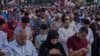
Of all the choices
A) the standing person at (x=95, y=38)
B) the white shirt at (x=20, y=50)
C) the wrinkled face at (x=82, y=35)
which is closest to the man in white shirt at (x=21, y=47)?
the white shirt at (x=20, y=50)

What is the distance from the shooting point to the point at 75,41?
8.63 meters

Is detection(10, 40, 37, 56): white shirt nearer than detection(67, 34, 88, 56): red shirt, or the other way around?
detection(10, 40, 37, 56): white shirt

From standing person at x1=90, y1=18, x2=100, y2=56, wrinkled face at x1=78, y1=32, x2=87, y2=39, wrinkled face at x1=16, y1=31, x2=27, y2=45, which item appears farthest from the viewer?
standing person at x1=90, y1=18, x2=100, y2=56

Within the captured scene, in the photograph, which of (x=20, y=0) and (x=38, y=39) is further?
(x=20, y=0)

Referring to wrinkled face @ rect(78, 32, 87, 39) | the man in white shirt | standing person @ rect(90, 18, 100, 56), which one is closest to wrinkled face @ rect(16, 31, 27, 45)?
the man in white shirt

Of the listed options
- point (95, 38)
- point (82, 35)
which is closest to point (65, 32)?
point (95, 38)

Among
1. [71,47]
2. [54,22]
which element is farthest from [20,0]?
[71,47]

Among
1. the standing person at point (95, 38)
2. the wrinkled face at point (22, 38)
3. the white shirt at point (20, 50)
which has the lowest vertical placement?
the standing person at point (95, 38)

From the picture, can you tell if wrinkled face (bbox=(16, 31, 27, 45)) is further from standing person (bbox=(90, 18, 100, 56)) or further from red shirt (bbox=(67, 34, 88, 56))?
standing person (bbox=(90, 18, 100, 56))

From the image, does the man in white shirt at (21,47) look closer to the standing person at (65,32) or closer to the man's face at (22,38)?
the man's face at (22,38)

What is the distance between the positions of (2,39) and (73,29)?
8.36 ft

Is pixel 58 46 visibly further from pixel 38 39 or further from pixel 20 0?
pixel 20 0

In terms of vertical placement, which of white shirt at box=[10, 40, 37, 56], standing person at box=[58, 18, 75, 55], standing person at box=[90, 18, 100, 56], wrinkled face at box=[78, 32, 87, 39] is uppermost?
white shirt at box=[10, 40, 37, 56]

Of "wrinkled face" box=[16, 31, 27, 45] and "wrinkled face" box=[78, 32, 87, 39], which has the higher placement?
"wrinkled face" box=[16, 31, 27, 45]
